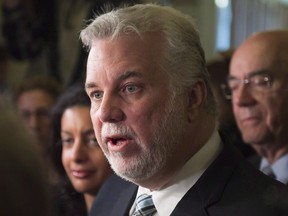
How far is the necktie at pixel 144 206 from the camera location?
2.21 meters

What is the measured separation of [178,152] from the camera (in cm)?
223

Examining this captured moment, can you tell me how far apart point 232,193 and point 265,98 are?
1.27 m

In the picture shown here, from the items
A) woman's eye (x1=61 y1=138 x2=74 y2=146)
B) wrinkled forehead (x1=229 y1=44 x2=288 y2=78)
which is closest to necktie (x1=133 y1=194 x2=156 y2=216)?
woman's eye (x1=61 y1=138 x2=74 y2=146)

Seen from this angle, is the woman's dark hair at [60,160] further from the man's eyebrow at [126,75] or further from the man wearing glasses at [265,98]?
the man's eyebrow at [126,75]

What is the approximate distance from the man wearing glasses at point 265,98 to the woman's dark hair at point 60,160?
0.75 m

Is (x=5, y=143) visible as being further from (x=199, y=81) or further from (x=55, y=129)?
(x=55, y=129)

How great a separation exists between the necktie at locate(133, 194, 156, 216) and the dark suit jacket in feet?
0.34

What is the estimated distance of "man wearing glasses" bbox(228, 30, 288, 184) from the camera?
3.27m

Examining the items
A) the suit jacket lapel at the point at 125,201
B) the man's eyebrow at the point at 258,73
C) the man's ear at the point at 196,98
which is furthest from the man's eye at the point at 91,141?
the man's ear at the point at 196,98

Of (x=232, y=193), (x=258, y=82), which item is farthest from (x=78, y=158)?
(x=232, y=193)

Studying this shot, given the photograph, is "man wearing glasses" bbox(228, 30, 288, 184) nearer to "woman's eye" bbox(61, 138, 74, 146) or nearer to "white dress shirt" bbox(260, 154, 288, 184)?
"white dress shirt" bbox(260, 154, 288, 184)

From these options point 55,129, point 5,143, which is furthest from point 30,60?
point 5,143

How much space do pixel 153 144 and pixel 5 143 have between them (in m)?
1.21

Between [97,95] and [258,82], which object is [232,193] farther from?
[258,82]
